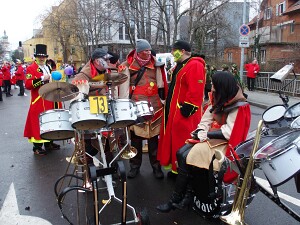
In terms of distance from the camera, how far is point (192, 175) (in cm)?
349

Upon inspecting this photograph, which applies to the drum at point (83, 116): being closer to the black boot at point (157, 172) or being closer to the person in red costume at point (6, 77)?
the black boot at point (157, 172)

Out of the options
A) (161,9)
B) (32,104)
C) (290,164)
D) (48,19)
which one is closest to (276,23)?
(161,9)

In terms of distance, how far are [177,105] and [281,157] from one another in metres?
2.14

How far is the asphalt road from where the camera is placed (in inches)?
145

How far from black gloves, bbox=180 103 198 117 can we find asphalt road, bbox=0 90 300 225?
3.60 feet

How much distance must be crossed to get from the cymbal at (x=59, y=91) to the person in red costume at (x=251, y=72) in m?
14.9

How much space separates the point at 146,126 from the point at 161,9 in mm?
18964

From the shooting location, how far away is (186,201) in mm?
3607

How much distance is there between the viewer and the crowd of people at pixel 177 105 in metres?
3.36

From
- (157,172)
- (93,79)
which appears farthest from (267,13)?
(93,79)

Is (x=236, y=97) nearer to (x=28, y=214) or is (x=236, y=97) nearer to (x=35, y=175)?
(x=28, y=214)

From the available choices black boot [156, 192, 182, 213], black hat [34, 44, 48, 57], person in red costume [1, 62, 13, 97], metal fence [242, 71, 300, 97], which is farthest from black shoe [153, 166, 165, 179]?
person in red costume [1, 62, 13, 97]

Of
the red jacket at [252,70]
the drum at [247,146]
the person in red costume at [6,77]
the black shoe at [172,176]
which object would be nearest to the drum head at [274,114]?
the drum at [247,146]

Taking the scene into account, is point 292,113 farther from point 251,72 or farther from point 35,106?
point 251,72
